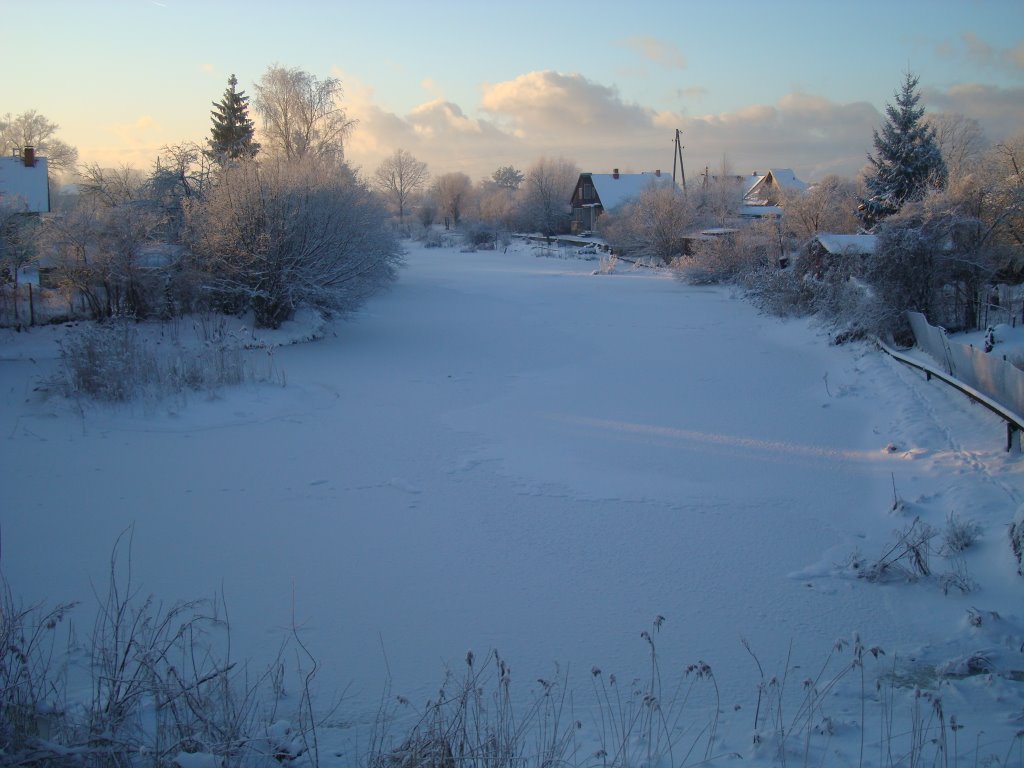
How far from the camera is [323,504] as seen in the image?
8.59 metres

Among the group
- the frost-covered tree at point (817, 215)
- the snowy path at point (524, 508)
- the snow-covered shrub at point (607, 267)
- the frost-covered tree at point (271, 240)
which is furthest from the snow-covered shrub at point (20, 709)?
the snow-covered shrub at point (607, 267)

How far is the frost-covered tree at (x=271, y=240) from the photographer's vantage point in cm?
1914

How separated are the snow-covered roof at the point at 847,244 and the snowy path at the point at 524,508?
19.1 ft

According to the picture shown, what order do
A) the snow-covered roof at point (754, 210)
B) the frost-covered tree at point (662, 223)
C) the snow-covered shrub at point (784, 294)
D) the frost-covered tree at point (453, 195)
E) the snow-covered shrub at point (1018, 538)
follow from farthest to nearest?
the frost-covered tree at point (453, 195), the snow-covered roof at point (754, 210), the frost-covered tree at point (662, 223), the snow-covered shrub at point (784, 294), the snow-covered shrub at point (1018, 538)

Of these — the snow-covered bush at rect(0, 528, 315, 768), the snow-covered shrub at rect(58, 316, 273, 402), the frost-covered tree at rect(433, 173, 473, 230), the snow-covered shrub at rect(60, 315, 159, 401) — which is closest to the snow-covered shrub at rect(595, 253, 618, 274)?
the snow-covered shrub at rect(58, 316, 273, 402)

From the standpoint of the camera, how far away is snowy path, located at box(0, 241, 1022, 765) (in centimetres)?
585

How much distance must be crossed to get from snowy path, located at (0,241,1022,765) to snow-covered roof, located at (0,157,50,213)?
66.8ft

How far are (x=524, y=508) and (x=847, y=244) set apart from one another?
16.6 metres

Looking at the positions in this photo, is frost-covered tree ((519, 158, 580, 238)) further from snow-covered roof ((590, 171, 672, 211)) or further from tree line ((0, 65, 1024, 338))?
tree line ((0, 65, 1024, 338))

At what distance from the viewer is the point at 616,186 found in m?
71.8

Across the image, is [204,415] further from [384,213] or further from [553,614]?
[384,213]

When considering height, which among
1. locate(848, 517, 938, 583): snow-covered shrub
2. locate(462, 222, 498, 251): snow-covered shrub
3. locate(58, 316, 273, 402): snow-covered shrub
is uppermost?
locate(462, 222, 498, 251): snow-covered shrub

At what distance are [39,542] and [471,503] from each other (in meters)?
4.17

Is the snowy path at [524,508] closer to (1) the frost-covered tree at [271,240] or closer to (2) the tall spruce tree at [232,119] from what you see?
(1) the frost-covered tree at [271,240]
